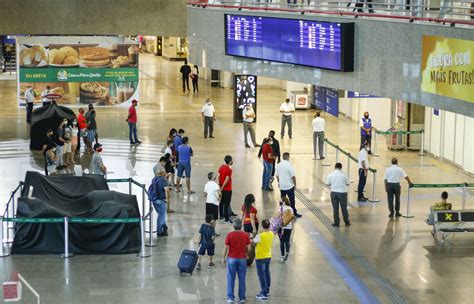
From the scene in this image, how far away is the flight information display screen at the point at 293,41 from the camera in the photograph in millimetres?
19672

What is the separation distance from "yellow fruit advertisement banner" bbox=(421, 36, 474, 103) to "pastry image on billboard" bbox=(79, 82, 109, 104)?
21.7 meters

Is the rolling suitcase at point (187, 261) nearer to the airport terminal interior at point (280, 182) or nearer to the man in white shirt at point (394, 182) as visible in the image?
the airport terminal interior at point (280, 182)

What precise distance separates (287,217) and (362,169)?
561 centimetres

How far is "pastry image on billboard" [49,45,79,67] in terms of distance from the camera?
1414 inches

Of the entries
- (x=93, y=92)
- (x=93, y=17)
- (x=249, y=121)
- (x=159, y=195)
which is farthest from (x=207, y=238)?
(x=93, y=92)

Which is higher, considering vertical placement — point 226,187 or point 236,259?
point 226,187

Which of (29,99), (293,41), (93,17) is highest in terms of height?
(93,17)

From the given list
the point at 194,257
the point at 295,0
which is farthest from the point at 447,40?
the point at 295,0

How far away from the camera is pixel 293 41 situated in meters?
21.7

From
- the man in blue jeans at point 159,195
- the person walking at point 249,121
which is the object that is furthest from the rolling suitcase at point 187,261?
the person walking at point 249,121

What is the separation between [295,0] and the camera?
26.3 metres

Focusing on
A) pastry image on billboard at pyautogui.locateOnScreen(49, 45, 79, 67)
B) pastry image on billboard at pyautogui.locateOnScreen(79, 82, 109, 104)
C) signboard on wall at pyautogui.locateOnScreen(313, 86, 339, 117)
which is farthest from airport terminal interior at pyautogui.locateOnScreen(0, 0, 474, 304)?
pastry image on billboard at pyautogui.locateOnScreen(79, 82, 109, 104)

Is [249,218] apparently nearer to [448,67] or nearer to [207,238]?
[207,238]

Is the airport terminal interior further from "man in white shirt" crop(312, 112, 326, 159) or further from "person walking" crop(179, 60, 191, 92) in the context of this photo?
"person walking" crop(179, 60, 191, 92)
